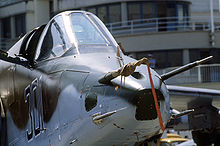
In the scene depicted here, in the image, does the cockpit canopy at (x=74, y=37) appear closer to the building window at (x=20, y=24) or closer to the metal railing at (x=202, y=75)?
the metal railing at (x=202, y=75)

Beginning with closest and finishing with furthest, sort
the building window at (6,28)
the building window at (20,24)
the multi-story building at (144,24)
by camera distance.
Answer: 1. the multi-story building at (144,24)
2. the building window at (20,24)
3. the building window at (6,28)

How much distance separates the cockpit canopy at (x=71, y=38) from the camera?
693 centimetres

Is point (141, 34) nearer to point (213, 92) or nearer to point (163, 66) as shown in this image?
point (163, 66)

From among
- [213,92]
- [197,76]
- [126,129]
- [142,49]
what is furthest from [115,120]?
[142,49]

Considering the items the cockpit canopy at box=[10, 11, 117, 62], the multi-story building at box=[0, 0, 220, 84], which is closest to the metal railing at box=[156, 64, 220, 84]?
the multi-story building at box=[0, 0, 220, 84]

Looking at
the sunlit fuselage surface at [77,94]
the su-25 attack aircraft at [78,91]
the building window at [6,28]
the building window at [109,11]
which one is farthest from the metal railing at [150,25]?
the sunlit fuselage surface at [77,94]

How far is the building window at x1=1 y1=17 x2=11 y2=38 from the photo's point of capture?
43.3 meters

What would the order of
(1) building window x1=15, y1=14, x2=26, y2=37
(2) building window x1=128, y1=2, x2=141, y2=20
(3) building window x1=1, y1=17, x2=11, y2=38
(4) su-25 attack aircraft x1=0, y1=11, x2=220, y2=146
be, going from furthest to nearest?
(3) building window x1=1, y1=17, x2=11, y2=38
(1) building window x1=15, y1=14, x2=26, y2=37
(2) building window x1=128, y1=2, x2=141, y2=20
(4) su-25 attack aircraft x1=0, y1=11, x2=220, y2=146

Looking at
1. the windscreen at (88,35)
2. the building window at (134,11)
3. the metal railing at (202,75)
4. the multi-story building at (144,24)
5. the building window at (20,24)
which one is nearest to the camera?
the windscreen at (88,35)

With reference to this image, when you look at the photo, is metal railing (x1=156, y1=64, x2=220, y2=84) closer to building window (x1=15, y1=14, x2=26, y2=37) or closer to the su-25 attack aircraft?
building window (x1=15, y1=14, x2=26, y2=37)

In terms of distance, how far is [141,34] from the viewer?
35.2 m

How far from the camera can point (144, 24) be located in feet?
123

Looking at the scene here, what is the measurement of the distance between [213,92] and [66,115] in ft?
17.9

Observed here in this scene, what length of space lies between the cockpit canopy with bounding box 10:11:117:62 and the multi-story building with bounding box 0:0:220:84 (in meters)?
25.3
